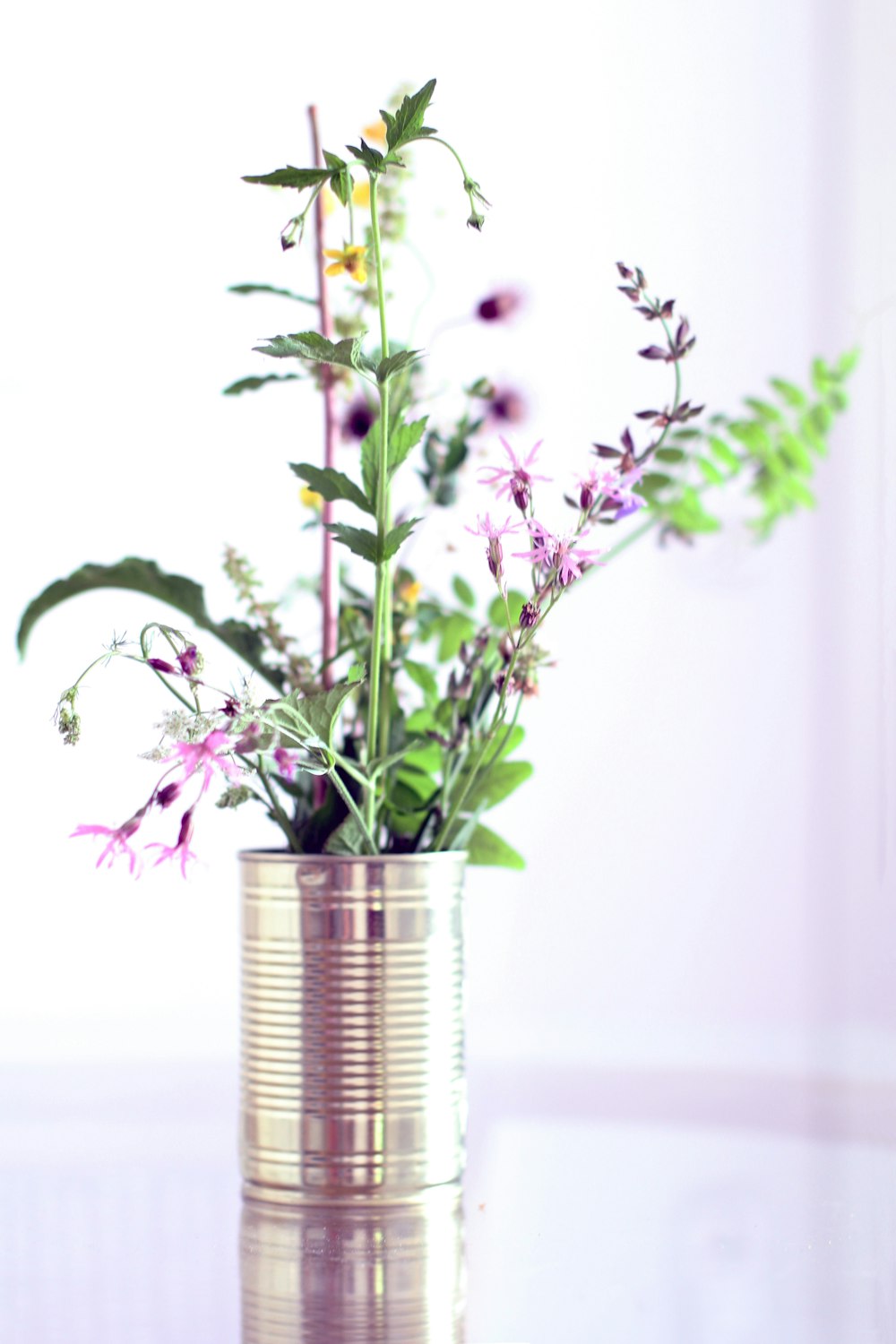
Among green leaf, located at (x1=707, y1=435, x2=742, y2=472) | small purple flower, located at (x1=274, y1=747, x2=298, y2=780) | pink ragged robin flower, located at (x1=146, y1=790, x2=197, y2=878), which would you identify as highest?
green leaf, located at (x1=707, y1=435, x2=742, y2=472)

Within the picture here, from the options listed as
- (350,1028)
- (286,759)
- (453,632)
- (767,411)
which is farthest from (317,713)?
(767,411)

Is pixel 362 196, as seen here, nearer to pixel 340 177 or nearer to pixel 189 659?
pixel 340 177

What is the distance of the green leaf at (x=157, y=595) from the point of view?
26.0 inches

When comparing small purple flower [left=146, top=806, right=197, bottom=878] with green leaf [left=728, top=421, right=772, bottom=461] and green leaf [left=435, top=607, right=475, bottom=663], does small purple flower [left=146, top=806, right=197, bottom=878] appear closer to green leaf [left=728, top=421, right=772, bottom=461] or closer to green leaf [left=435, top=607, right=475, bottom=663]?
green leaf [left=435, top=607, right=475, bottom=663]

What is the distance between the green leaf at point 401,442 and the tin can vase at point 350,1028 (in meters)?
0.15

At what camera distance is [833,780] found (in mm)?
1117

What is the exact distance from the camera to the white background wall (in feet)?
3.43

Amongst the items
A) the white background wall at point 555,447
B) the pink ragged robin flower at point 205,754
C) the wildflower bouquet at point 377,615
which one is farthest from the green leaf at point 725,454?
the pink ragged robin flower at point 205,754

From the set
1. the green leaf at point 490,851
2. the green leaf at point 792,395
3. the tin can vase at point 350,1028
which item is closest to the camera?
the tin can vase at point 350,1028

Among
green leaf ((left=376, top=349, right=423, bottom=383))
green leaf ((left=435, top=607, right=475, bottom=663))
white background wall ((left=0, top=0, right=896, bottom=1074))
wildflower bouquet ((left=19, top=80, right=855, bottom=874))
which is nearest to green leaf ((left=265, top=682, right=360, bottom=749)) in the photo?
wildflower bouquet ((left=19, top=80, right=855, bottom=874))

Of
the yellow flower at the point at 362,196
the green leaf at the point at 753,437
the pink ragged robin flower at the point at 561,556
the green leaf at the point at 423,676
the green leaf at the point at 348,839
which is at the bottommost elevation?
the green leaf at the point at 348,839

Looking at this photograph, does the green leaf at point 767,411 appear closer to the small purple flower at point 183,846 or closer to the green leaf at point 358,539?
the green leaf at point 358,539

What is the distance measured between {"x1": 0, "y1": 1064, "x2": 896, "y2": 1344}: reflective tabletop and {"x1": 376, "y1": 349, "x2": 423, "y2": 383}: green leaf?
309mm

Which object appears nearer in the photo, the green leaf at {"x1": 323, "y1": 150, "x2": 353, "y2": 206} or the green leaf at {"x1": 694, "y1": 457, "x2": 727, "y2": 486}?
the green leaf at {"x1": 323, "y1": 150, "x2": 353, "y2": 206}
